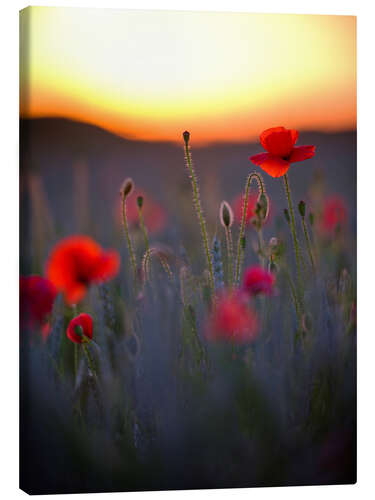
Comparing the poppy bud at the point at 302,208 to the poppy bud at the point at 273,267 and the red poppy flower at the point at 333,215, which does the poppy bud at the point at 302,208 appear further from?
the poppy bud at the point at 273,267

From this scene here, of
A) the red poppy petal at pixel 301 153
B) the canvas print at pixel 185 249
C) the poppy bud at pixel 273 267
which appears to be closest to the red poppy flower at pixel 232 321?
the canvas print at pixel 185 249

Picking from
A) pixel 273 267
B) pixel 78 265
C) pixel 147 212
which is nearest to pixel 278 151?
pixel 273 267

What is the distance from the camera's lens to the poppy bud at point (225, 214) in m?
4.81

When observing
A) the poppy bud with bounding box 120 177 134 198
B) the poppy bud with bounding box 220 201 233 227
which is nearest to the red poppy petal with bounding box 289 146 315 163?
the poppy bud with bounding box 220 201 233 227

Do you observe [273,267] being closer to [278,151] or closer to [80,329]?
[278,151]

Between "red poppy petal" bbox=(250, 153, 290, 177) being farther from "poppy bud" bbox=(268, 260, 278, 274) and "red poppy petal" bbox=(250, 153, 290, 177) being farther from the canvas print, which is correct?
"poppy bud" bbox=(268, 260, 278, 274)

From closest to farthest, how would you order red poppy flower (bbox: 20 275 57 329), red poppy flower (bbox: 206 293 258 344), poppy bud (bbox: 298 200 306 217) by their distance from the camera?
1. red poppy flower (bbox: 20 275 57 329)
2. red poppy flower (bbox: 206 293 258 344)
3. poppy bud (bbox: 298 200 306 217)

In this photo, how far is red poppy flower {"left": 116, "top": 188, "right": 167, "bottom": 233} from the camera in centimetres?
473

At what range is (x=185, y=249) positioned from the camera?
4.78 m

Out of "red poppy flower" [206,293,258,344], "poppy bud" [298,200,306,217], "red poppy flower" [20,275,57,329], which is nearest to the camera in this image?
"red poppy flower" [20,275,57,329]

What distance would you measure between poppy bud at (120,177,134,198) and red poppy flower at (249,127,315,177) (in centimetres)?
59

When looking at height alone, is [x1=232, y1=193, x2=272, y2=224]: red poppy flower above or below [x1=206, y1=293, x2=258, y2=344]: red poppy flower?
above

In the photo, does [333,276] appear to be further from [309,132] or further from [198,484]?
[198,484]

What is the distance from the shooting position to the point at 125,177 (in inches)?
186
